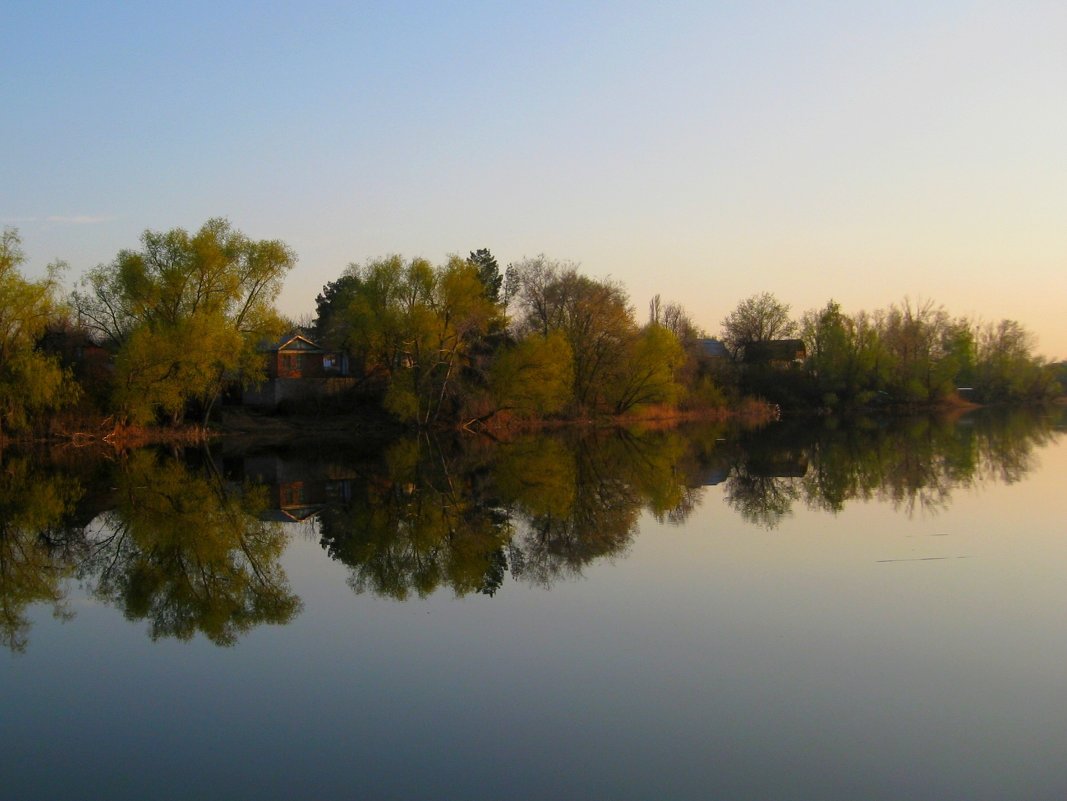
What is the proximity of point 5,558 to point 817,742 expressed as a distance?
13.0 metres

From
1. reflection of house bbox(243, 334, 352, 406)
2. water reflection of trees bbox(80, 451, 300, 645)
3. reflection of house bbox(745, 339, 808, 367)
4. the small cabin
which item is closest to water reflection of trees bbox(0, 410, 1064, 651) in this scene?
water reflection of trees bbox(80, 451, 300, 645)

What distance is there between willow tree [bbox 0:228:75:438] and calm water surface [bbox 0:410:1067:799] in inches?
728

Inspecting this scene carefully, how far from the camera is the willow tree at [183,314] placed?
134ft

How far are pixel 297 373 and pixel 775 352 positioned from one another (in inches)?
1503

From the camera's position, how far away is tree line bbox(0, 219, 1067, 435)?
4025cm

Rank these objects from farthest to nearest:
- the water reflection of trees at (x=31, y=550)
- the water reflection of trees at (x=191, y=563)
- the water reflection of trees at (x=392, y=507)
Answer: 1. the water reflection of trees at (x=392, y=507)
2. the water reflection of trees at (x=31, y=550)
3. the water reflection of trees at (x=191, y=563)

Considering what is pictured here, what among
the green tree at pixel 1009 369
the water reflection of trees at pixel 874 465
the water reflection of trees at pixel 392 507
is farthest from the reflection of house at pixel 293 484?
the green tree at pixel 1009 369

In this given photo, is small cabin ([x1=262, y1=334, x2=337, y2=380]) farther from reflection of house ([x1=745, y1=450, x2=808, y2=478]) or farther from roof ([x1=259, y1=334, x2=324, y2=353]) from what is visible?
reflection of house ([x1=745, y1=450, x2=808, y2=478])

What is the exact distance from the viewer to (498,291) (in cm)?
6775

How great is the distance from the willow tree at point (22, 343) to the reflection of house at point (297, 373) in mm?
10653

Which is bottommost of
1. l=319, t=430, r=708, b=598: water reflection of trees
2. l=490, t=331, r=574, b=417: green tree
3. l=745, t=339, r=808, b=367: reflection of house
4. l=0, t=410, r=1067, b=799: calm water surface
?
l=0, t=410, r=1067, b=799: calm water surface

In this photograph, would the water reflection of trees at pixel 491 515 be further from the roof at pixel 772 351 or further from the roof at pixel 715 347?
the roof at pixel 715 347

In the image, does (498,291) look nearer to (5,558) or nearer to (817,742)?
(5,558)

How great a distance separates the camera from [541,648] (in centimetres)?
964
